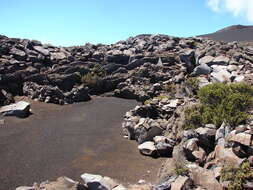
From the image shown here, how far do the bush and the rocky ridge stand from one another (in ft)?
2.91

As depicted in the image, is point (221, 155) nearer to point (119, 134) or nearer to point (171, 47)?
point (119, 134)

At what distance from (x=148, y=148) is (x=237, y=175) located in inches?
337

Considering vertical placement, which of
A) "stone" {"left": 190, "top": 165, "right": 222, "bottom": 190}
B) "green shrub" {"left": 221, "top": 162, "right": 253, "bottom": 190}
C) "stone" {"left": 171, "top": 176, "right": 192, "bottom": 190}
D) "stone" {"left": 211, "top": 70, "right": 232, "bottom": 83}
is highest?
"stone" {"left": 211, "top": 70, "right": 232, "bottom": 83}

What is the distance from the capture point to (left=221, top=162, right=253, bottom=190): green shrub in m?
10.6

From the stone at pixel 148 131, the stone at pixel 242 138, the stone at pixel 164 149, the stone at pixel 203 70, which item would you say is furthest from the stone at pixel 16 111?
the stone at pixel 242 138

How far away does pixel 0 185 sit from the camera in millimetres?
14703

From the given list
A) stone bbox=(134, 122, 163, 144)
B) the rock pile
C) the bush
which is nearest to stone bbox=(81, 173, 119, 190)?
stone bbox=(134, 122, 163, 144)

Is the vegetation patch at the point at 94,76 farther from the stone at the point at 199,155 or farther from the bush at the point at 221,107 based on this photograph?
the stone at the point at 199,155

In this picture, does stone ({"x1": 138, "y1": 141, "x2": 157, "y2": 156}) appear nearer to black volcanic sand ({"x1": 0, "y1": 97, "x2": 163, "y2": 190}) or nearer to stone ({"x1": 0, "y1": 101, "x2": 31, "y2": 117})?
black volcanic sand ({"x1": 0, "y1": 97, "x2": 163, "y2": 190})

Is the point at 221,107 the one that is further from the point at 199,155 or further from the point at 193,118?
the point at 199,155

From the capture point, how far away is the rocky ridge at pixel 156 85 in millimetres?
12945

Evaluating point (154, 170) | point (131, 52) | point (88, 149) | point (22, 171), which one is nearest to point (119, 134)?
point (88, 149)

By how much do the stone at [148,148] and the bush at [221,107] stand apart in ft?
8.69

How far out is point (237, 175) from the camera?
1092 centimetres
